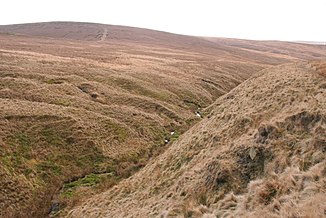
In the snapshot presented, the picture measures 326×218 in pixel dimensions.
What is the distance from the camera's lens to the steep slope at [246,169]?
509 inches

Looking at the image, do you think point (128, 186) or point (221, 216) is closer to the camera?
point (221, 216)

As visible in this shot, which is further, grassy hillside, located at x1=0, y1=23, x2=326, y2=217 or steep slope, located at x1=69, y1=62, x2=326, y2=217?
grassy hillside, located at x1=0, y1=23, x2=326, y2=217

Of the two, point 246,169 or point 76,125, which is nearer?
point 246,169

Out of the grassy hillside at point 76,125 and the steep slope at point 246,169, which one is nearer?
the steep slope at point 246,169

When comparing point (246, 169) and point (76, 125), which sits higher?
point (246, 169)

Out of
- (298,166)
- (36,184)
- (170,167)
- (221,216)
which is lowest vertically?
(36,184)

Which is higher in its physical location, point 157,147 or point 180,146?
point 180,146

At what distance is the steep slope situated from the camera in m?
12.9

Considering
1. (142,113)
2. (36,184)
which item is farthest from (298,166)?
(142,113)

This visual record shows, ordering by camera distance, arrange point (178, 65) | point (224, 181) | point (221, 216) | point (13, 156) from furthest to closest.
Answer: point (178, 65) < point (13, 156) < point (224, 181) < point (221, 216)

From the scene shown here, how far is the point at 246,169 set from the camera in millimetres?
16969

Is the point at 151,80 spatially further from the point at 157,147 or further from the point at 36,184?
the point at 36,184

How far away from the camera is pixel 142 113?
39.8m

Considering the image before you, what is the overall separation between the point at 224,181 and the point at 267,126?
4638mm
